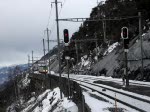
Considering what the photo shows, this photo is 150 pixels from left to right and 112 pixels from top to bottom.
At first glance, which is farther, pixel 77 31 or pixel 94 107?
pixel 77 31

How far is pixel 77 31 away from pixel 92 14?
13.8 meters

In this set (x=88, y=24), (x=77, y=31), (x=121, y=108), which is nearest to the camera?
(x=121, y=108)

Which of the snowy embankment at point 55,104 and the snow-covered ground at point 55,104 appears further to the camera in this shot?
the snowy embankment at point 55,104

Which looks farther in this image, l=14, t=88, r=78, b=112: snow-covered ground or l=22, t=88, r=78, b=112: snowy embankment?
l=22, t=88, r=78, b=112: snowy embankment

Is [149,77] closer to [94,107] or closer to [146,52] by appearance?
[146,52]

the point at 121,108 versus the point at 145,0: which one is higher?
the point at 145,0

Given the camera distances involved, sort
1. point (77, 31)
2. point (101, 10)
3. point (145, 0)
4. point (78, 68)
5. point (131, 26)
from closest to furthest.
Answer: point (145, 0)
point (131, 26)
point (78, 68)
point (101, 10)
point (77, 31)

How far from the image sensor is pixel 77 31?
494 feet

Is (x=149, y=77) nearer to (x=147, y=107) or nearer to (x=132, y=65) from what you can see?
(x=132, y=65)

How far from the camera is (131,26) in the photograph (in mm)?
82250

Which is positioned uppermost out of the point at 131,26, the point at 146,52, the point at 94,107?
the point at 131,26

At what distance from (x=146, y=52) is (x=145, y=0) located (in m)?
22.4

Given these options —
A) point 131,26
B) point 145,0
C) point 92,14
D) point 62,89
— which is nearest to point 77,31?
point 92,14

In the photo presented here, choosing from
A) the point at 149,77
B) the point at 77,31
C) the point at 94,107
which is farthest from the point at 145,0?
the point at 77,31
